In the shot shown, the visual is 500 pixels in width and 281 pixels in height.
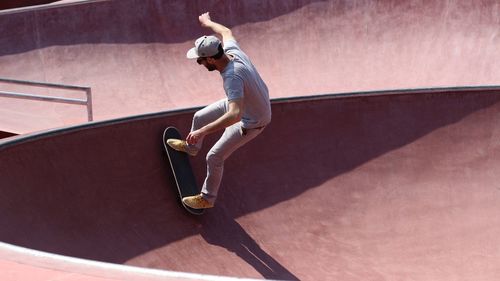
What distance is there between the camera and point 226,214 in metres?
6.96

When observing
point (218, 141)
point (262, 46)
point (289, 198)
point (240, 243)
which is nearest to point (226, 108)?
point (218, 141)

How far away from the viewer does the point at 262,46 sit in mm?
14180

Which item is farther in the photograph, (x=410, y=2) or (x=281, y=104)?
(x=410, y=2)

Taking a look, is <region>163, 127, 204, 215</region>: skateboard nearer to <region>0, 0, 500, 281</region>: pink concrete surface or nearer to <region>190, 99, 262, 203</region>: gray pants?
<region>0, 0, 500, 281</region>: pink concrete surface

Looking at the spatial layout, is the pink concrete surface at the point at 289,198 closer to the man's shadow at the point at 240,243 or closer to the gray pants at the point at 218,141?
the man's shadow at the point at 240,243

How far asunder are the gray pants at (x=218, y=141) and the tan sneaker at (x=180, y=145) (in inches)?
12.2

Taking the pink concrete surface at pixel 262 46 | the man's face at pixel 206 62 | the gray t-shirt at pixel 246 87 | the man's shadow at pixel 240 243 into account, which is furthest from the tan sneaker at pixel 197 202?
the pink concrete surface at pixel 262 46

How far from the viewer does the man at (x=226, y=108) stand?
5.64 metres

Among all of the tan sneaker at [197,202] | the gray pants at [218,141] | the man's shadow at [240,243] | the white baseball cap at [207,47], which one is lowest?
the man's shadow at [240,243]

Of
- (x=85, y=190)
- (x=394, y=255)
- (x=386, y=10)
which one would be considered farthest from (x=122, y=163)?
(x=386, y=10)

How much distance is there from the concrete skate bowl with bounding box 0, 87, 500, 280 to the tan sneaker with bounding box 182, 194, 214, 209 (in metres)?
0.16

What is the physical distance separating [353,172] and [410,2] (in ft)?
24.3

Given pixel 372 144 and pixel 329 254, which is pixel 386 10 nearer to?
pixel 372 144

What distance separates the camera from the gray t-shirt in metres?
5.69
